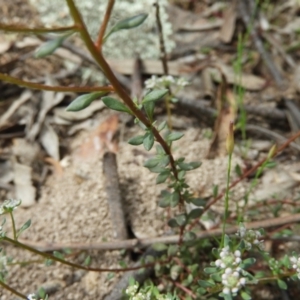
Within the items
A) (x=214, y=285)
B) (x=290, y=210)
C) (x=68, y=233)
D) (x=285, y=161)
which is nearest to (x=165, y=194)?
(x=214, y=285)

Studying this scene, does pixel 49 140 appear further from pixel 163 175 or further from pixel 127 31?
pixel 163 175

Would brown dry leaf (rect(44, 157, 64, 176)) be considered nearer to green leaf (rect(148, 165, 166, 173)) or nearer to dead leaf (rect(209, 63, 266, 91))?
green leaf (rect(148, 165, 166, 173))

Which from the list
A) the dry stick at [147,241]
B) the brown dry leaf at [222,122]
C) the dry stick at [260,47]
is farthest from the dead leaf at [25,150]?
the dry stick at [260,47]

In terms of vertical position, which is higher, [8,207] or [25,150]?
[25,150]

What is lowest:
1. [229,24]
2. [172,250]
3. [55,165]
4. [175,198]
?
[172,250]

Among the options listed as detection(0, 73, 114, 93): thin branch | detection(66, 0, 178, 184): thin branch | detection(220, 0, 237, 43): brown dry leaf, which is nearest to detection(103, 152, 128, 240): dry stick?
detection(66, 0, 178, 184): thin branch

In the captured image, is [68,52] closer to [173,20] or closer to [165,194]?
[173,20]

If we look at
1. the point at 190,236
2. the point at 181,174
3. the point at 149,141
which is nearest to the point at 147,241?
the point at 190,236

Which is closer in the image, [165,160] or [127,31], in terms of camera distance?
[165,160]
